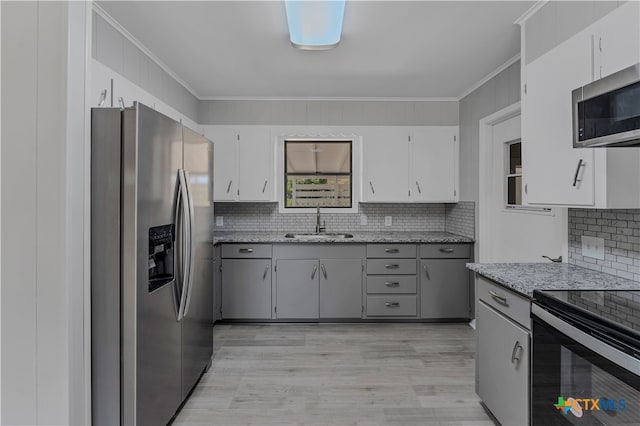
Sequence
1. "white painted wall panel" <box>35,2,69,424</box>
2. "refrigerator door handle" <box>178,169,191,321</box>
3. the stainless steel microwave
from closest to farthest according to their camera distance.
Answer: "white painted wall panel" <box>35,2,69,424</box> → the stainless steel microwave → "refrigerator door handle" <box>178,169,191,321</box>

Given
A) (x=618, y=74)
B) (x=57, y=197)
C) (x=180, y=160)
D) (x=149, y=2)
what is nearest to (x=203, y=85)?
(x=149, y=2)

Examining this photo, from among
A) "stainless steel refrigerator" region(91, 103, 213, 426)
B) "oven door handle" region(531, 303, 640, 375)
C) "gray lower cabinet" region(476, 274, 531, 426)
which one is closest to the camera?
"oven door handle" region(531, 303, 640, 375)

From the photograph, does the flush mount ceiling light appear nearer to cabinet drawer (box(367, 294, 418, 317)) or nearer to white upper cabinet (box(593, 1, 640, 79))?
white upper cabinet (box(593, 1, 640, 79))

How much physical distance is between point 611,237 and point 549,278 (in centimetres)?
42

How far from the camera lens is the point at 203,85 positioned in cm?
361

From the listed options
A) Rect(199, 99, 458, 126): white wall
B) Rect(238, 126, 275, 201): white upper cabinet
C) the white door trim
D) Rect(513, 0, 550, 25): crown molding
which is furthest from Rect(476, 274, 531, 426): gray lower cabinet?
Rect(238, 126, 275, 201): white upper cabinet

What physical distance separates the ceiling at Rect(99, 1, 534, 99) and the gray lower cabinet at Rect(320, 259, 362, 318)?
72.1 inches

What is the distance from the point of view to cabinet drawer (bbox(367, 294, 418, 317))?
3.71m

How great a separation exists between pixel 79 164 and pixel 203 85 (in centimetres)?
301

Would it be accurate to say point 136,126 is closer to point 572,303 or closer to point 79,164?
point 79,164

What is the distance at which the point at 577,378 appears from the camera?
1.28 m

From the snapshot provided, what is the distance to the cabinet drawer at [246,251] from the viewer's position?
3.68 metres

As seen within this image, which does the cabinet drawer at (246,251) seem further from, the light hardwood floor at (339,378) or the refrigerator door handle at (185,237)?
the refrigerator door handle at (185,237)

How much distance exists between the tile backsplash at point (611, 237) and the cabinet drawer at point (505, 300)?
559 millimetres
